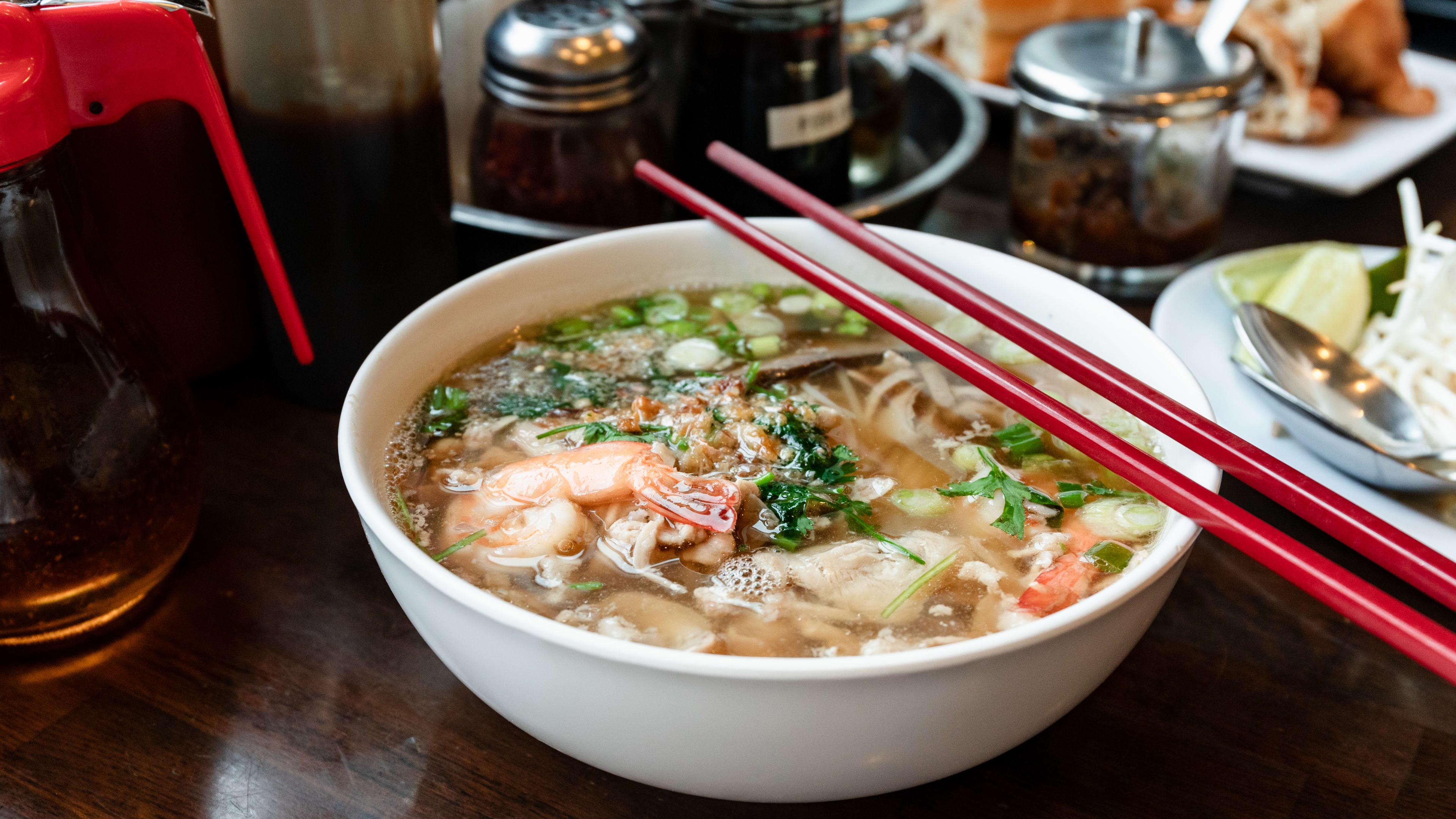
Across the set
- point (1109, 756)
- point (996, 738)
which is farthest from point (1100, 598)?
point (1109, 756)

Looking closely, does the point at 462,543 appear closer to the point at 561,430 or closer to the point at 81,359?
the point at 561,430

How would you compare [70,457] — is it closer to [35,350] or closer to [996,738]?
[35,350]

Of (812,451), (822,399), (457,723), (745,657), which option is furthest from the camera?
(822,399)

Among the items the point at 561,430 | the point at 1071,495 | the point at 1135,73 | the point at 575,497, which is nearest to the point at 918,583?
the point at 1071,495

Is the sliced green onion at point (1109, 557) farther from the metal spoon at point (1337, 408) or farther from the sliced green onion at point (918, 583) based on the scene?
the metal spoon at point (1337, 408)

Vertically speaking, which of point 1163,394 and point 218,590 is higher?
point 1163,394

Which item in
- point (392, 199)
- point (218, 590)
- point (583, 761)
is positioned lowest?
point (218, 590)
